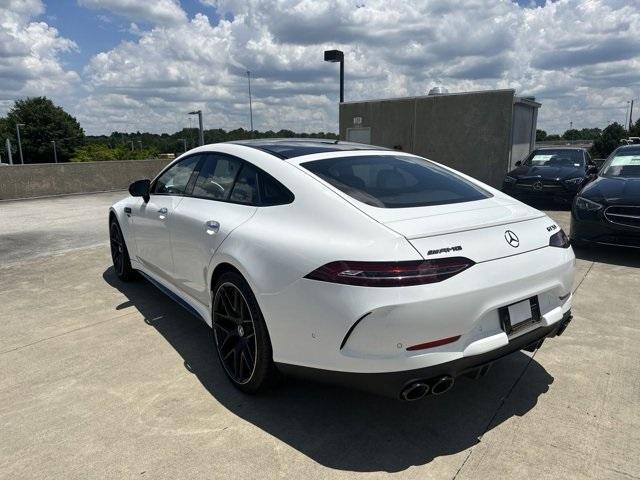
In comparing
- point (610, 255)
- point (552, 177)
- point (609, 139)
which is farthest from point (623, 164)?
point (609, 139)

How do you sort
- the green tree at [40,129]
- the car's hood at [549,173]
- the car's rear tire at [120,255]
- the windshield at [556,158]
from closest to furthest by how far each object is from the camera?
the car's rear tire at [120,255] < the car's hood at [549,173] < the windshield at [556,158] < the green tree at [40,129]

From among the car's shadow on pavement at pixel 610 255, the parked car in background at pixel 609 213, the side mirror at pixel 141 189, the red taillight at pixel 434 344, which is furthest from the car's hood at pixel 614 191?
the side mirror at pixel 141 189

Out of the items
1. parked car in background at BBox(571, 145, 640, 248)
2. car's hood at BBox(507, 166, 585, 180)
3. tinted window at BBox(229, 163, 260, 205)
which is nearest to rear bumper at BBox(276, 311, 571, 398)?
tinted window at BBox(229, 163, 260, 205)

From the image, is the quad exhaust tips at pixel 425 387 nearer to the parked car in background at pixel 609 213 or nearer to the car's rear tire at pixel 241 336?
the car's rear tire at pixel 241 336

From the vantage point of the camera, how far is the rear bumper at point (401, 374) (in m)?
2.17

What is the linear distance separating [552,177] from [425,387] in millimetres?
9315

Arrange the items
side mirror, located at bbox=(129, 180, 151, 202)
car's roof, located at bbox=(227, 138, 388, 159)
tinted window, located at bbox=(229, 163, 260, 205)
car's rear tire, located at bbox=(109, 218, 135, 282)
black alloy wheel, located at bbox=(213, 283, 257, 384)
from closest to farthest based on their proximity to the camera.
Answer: black alloy wheel, located at bbox=(213, 283, 257, 384) < tinted window, located at bbox=(229, 163, 260, 205) < car's roof, located at bbox=(227, 138, 388, 159) < side mirror, located at bbox=(129, 180, 151, 202) < car's rear tire, located at bbox=(109, 218, 135, 282)

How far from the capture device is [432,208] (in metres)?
2.56

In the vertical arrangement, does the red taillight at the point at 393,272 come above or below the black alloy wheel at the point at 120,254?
above

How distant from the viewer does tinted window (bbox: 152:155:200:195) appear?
3.86 m

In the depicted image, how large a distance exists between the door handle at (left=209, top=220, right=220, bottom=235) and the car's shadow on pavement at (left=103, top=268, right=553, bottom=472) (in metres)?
0.94

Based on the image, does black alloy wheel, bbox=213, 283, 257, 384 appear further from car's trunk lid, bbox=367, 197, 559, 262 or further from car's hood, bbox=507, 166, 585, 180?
car's hood, bbox=507, 166, 585, 180

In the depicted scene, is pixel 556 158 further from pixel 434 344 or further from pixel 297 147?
pixel 434 344

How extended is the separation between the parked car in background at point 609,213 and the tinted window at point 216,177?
4.72m
